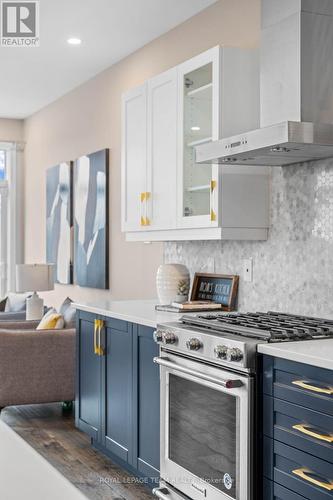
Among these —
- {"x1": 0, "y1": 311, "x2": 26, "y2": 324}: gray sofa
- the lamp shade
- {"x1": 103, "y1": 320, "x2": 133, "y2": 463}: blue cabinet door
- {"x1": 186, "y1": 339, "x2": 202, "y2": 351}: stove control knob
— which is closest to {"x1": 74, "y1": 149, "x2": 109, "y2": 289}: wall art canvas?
the lamp shade

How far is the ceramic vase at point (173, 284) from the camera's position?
4.02m

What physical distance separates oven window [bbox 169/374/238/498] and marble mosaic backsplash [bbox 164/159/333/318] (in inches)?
29.0

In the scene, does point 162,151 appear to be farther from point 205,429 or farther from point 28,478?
point 28,478

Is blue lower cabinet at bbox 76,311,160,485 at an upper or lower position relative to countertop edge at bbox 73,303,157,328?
lower

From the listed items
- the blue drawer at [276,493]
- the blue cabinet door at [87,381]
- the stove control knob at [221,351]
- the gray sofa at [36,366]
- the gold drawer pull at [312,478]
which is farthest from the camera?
the gray sofa at [36,366]

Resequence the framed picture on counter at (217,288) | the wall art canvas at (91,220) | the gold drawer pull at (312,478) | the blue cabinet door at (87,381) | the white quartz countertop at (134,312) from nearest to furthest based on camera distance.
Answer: the gold drawer pull at (312,478) → the white quartz countertop at (134,312) → the framed picture on counter at (217,288) → the blue cabinet door at (87,381) → the wall art canvas at (91,220)

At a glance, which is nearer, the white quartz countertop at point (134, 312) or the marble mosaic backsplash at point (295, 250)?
the marble mosaic backsplash at point (295, 250)

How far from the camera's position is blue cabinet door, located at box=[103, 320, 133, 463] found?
370cm

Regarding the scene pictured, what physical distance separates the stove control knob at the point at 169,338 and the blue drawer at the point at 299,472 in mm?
709

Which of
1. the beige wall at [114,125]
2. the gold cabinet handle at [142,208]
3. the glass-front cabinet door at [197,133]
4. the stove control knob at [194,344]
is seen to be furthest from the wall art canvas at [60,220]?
the stove control knob at [194,344]

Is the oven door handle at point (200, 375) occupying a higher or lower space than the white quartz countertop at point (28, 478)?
lower

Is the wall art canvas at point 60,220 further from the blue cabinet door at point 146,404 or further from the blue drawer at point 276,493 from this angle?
the blue drawer at point 276,493

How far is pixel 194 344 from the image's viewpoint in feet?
9.61

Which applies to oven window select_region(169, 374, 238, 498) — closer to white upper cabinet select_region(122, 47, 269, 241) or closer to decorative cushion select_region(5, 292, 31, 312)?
white upper cabinet select_region(122, 47, 269, 241)
